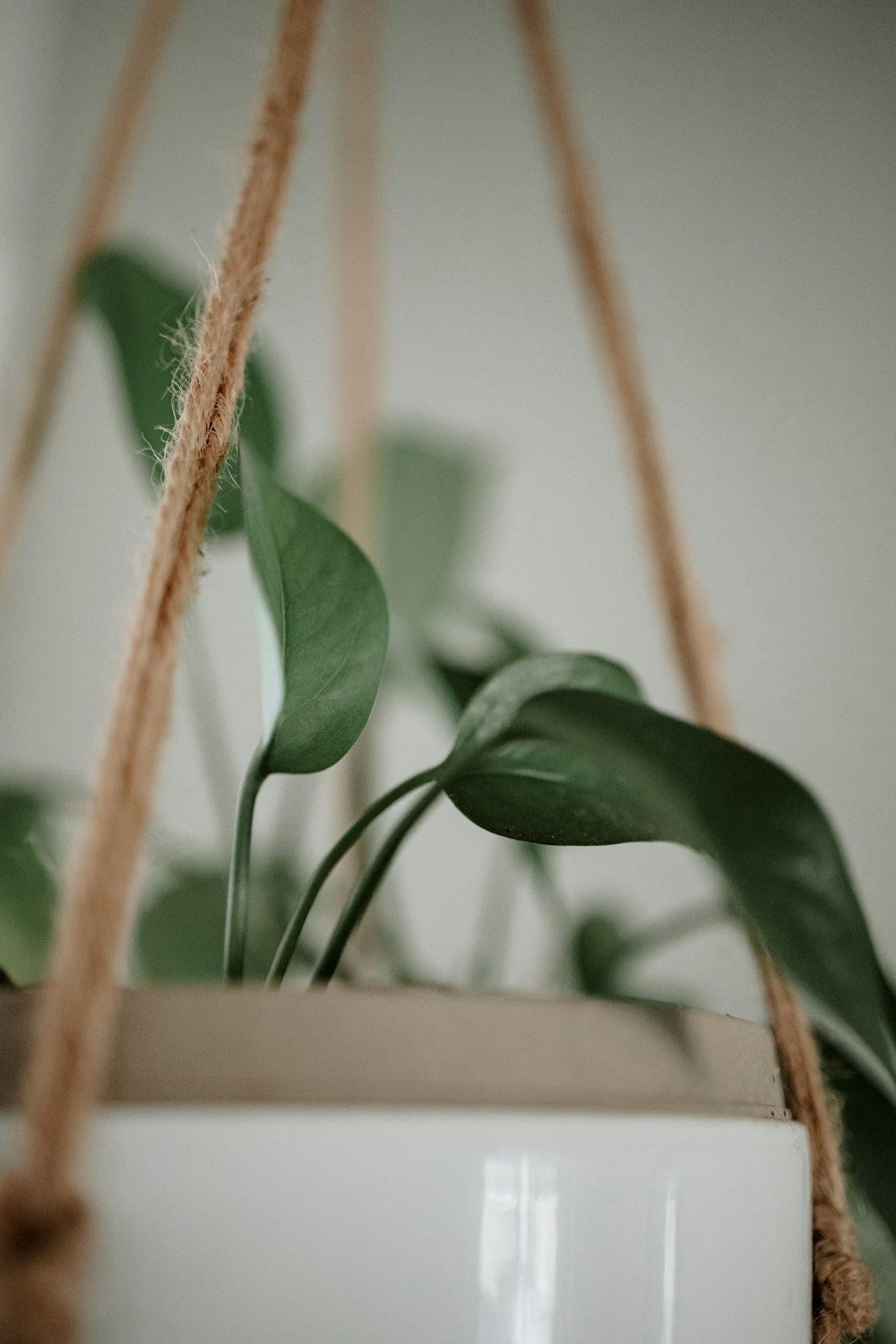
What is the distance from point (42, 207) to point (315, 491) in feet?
1.87

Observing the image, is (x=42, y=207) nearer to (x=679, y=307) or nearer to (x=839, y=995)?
(x=679, y=307)

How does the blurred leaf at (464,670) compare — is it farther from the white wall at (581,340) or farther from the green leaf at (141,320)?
the white wall at (581,340)

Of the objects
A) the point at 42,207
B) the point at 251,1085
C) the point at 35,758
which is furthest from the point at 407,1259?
the point at 42,207

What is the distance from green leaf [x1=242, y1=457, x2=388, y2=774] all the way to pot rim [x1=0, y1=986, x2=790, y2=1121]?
0.25 feet

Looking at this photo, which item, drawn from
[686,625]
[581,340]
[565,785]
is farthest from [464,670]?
[581,340]

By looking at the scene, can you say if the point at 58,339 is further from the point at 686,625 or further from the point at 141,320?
the point at 686,625

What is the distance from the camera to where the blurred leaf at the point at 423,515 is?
0.91 m

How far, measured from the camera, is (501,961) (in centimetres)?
97

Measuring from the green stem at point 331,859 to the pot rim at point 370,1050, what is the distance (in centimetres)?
7

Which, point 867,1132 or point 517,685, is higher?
point 517,685

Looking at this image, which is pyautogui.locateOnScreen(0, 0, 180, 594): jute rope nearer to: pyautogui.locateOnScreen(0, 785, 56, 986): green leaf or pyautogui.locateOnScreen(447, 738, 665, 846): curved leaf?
pyautogui.locateOnScreen(0, 785, 56, 986): green leaf

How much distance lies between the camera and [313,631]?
11.7 inches

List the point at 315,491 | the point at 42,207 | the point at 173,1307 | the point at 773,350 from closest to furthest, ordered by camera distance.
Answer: the point at 173,1307 → the point at 315,491 → the point at 773,350 → the point at 42,207

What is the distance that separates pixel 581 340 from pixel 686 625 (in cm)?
75
